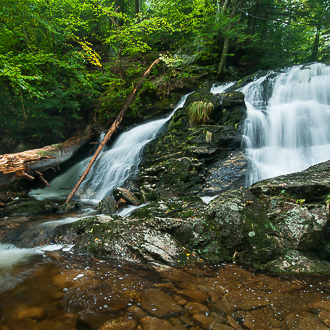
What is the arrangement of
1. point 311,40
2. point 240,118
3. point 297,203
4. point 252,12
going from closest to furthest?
1. point 297,203
2. point 240,118
3. point 252,12
4. point 311,40

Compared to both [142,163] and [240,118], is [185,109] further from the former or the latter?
[142,163]

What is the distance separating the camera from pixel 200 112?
25.8 ft

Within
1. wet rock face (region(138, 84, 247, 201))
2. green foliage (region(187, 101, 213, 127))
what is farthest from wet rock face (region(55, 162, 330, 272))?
green foliage (region(187, 101, 213, 127))

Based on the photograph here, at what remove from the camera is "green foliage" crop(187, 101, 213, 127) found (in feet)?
25.7

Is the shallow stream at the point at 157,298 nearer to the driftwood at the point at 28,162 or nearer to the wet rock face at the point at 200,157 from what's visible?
the wet rock face at the point at 200,157

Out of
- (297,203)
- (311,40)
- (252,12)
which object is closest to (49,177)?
(297,203)

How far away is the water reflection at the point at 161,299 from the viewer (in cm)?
187

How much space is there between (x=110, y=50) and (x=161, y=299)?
17577 mm

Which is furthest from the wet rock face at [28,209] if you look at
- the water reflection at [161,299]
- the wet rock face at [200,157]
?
the water reflection at [161,299]

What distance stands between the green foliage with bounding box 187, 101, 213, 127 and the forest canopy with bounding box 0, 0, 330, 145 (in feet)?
9.50

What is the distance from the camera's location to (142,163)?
808 cm

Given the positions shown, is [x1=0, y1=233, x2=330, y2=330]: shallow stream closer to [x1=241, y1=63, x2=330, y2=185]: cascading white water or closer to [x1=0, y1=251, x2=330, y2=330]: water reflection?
[x1=0, y1=251, x2=330, y2=330]: water reflection

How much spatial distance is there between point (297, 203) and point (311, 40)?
21407 mm

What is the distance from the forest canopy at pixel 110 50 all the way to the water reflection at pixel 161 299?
19.7ft
